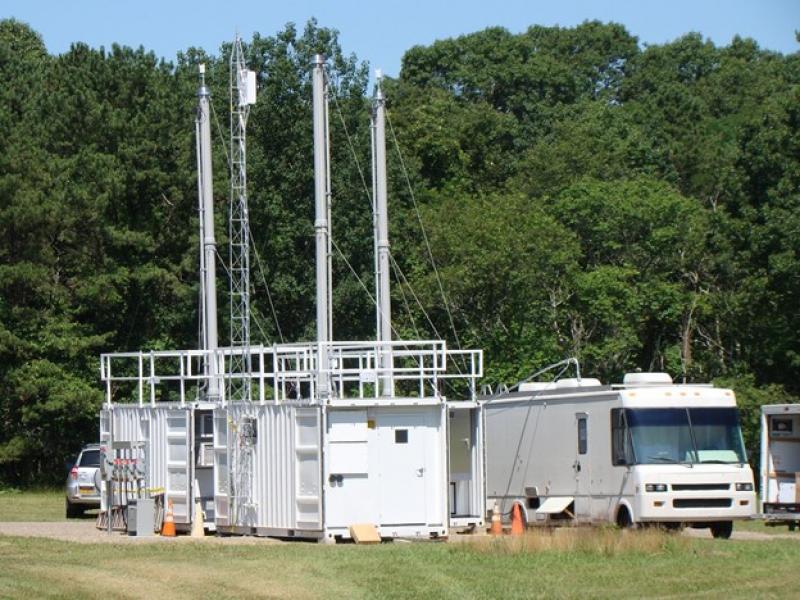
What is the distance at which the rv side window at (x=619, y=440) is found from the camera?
29.6 meters

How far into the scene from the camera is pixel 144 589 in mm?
20141

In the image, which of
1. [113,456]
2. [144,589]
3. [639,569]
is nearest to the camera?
[144,589]

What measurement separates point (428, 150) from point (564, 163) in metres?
7.26

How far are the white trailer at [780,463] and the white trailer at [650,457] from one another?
4.10m

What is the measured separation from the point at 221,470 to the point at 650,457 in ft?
28.4

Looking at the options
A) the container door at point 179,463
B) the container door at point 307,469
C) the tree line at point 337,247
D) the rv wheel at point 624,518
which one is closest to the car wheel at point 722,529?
the rv wheel at point 624,518

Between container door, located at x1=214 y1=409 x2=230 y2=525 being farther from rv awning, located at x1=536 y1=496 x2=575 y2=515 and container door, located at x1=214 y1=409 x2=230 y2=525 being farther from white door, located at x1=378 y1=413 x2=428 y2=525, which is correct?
rv awning, located at x1=536 y1=496 x2=575 y2=515

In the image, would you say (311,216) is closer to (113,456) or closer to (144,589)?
(113,456)

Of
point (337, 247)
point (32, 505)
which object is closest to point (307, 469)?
point (32, 505)

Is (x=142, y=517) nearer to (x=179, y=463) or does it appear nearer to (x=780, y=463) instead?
(x=179, y=463)

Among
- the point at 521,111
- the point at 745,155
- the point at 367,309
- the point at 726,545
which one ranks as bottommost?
the point at 726,545

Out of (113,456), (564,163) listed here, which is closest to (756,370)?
(564,163)

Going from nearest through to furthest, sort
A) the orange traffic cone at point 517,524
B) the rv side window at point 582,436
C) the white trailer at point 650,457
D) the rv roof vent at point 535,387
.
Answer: the white trailer at point 650,457
the orange traffic cone at point 517,524
the rv side window at point 582,436
the rv roof vent at point 535,387

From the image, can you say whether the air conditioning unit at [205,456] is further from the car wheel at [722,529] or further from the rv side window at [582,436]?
the car wheel at [722,529]
